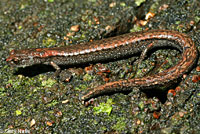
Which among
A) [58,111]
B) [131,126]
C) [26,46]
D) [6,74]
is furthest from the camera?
[26,46]

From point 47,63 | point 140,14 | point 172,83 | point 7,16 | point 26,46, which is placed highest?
point 7,16

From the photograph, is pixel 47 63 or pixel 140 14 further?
pixel 140 14

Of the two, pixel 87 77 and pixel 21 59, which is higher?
pixel 21 59

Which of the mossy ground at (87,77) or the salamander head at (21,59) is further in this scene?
the salamander head at (21,59)

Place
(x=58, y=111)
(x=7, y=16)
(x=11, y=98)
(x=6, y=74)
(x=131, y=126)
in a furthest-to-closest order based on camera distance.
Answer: (x=7, y=16), (x=6, y=74), (x=11, y=98), (x=58, y=111), (x=131, y=126)

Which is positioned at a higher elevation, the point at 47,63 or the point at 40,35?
the point at 40,35

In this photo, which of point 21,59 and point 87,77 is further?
point 21,59

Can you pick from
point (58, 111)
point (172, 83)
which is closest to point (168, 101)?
point (172, 83)

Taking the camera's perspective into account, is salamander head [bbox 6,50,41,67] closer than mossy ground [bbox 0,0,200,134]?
No

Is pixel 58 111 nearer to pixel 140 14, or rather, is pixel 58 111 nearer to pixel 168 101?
pixel 168 101

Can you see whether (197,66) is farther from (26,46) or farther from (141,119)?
(26,46)
